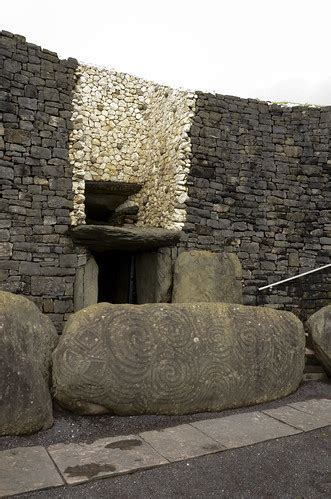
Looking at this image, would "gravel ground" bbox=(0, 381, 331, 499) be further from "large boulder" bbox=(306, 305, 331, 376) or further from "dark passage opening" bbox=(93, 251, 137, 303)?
"dark passage opening" bbox=(93, 251, 137, 303)

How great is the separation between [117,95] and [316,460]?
7651 mm

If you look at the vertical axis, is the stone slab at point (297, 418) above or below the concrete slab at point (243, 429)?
below

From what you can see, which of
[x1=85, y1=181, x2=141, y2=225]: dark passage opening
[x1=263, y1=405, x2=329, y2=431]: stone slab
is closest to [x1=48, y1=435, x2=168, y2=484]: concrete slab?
[x1=263, y1=405, x2=329, y2=431]: stone slab

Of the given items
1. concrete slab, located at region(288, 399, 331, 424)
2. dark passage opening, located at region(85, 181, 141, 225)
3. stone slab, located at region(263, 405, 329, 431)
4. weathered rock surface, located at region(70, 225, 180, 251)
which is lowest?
concrete slab, located at region(288, 399, 331, 424)

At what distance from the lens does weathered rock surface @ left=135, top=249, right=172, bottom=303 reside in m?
7.94

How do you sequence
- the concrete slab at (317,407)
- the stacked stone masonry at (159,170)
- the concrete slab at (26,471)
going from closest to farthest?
1. the concrete slab at (26,471)
2. the concrete slab at (317,407)
3. the stacked stone masonry at (159,170)

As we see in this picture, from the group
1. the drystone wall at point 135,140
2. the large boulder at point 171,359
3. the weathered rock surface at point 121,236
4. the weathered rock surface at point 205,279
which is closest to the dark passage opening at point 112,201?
the drystone wall at point 135,140

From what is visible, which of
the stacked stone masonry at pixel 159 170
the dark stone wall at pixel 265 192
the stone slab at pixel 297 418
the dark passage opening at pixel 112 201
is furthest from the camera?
the dark passage opening at pixel 112 201

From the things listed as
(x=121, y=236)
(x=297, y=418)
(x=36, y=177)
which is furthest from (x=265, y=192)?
(x=297, y=418)

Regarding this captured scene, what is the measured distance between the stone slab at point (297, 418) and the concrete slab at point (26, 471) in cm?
220

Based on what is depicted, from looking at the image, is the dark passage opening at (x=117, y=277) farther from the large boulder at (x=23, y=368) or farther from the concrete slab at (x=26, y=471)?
the concrete slab at (x=26, y=471)

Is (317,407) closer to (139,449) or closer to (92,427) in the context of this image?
(139,449)

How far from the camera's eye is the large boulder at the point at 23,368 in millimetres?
3178

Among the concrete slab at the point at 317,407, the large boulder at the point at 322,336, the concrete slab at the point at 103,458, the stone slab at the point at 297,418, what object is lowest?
the concrete slab at the point at 317,407
